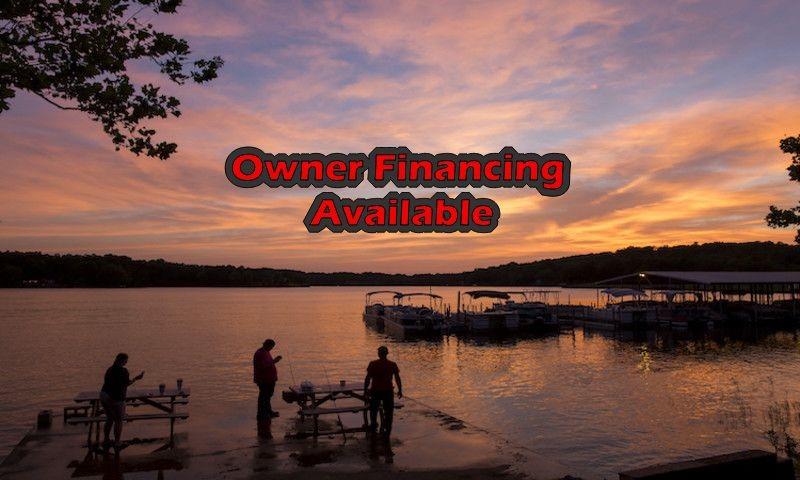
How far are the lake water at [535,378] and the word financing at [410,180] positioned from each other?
6.40 metres

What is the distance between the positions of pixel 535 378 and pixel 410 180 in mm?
21680

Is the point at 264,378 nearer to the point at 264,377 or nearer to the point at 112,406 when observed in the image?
the point at 264,377

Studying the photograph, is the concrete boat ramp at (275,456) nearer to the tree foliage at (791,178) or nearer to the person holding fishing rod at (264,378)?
the person holding fishing rod at (264,378)

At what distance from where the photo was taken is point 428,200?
16.7 meters

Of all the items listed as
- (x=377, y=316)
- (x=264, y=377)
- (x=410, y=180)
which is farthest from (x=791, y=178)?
(x=377, y=316)

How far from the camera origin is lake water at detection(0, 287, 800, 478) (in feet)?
64.9

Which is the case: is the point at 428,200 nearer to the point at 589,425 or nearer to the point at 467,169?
the point at 467,169

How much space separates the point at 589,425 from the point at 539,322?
4900 cm

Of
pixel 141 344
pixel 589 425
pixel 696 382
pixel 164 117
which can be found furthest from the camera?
pixel 141 344

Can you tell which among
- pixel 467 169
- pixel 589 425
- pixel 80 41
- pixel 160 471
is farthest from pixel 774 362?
pixel 80 41

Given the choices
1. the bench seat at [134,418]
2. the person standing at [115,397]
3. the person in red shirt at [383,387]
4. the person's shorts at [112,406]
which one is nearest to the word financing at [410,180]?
the person in red shirt at [383,387]

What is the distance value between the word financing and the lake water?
6.40 m

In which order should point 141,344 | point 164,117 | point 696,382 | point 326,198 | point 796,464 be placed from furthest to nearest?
point 141,344 → point 696,382 → point 326,198 → point 796,464 → point 164,117

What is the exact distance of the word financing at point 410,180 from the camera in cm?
1619
